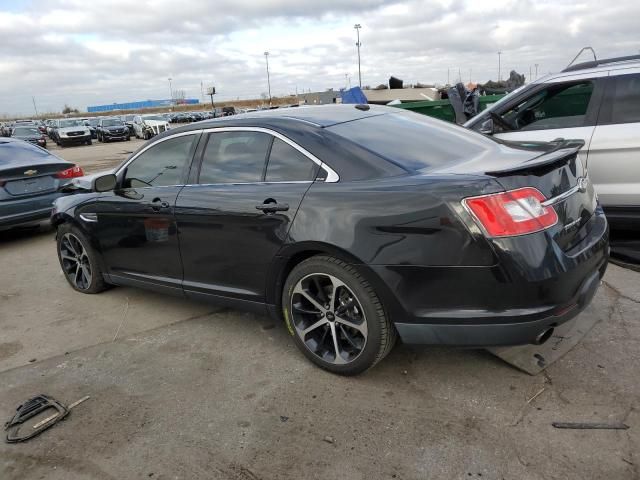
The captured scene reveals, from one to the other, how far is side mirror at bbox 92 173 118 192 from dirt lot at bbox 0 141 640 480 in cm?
116

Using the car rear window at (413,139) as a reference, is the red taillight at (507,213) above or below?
below

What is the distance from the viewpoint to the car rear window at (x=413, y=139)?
3173mm

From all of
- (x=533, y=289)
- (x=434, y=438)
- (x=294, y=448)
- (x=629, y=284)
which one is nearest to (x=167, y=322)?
(x=294, y=448)

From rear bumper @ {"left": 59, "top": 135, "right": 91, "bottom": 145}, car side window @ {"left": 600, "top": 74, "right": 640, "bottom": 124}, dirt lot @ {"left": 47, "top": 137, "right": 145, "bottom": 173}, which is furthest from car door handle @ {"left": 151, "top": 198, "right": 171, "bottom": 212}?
rear bumper @ {"left": 59, "top": 135, "right": 91, "bottom": 145}

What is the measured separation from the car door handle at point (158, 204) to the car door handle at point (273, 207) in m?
0.96

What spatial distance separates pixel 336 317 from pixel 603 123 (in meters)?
3.51

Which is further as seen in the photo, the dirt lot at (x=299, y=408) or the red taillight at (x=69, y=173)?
the red taillight at (x=69, y=173)

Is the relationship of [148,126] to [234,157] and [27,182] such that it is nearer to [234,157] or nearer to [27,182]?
[27,182]

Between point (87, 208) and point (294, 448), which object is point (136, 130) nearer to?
point (87, 208)

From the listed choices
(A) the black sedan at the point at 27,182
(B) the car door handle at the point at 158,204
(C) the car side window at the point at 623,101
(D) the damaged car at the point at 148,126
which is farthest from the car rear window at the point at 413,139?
(D) the damaged car at the point at 148,126

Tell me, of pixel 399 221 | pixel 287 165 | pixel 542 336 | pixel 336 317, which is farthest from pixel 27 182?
pixel 542 336

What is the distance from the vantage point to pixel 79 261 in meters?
5.09

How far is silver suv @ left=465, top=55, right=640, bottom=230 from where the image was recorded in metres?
4.90

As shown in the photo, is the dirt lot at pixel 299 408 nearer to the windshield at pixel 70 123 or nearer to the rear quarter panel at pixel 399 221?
the rear quarter panel at pixel 399 221
